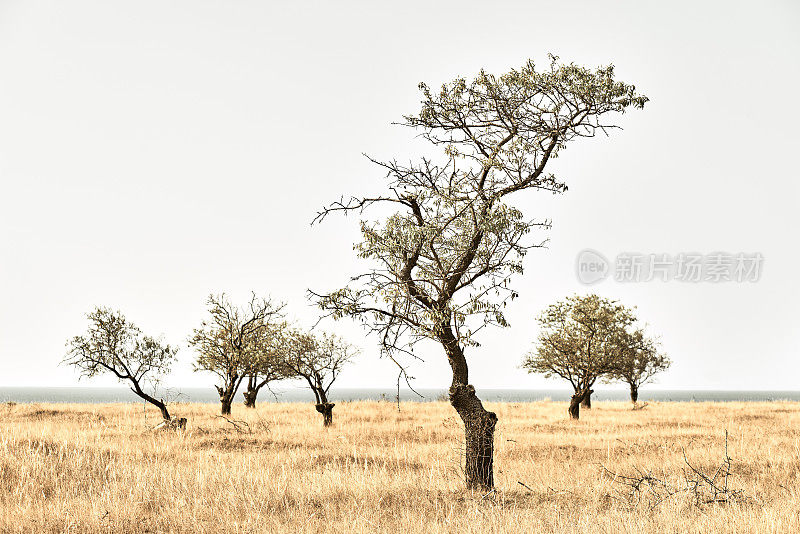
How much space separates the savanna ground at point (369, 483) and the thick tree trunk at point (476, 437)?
1.29 feet

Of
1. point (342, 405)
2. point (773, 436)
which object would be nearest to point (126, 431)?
point (342, 405)

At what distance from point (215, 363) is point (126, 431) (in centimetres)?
873

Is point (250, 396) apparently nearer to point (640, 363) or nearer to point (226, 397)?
point (226, 397)

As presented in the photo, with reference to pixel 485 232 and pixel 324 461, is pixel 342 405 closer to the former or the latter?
pixel 324 461

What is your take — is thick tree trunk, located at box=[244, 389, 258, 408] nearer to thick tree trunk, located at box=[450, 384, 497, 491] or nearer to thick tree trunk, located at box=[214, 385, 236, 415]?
thick tree trunk, located at box=[214, 385, 236, 415]

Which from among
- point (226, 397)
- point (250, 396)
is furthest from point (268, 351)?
point (250, 396)

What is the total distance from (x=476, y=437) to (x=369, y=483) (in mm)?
2525

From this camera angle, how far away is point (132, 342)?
27266mm

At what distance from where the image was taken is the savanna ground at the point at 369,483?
30.7 ft

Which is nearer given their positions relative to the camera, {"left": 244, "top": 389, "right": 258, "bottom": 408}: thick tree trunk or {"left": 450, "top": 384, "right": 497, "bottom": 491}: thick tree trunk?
{"left": 450, "top": 384, "right": 497, "bottom": 491}: thick tree trunk

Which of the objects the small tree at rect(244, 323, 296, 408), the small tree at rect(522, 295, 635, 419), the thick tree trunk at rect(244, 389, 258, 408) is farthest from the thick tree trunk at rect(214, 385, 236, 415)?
the small tree at rect(522, 295, 635, 419)

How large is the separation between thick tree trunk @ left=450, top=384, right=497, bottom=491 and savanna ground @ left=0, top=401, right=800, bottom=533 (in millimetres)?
393

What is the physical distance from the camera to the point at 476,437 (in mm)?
11922

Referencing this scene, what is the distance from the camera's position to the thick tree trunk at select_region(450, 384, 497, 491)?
11820mm
